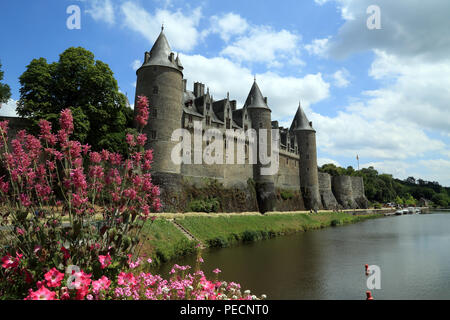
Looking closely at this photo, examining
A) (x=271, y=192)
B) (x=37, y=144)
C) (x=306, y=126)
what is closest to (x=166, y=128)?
(x=271, y=192)

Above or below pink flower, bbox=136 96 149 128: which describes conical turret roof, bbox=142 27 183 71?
above

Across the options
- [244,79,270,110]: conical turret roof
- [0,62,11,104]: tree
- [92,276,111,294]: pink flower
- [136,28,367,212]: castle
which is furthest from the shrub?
[92,276,111,294]: pink flower

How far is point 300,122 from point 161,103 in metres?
34.5

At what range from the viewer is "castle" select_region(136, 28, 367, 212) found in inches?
1106

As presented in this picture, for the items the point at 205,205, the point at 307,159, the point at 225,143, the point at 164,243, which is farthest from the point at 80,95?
the point at 307,159

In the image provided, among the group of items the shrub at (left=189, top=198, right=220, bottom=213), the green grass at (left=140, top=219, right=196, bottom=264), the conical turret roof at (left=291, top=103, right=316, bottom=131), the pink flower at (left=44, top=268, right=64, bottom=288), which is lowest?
the green grass at (left=140, top=219, right=196, bottom=264)

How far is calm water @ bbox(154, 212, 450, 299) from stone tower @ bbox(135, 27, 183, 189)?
34.7 ft

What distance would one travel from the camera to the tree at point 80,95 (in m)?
23.2

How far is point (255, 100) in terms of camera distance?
4353cm

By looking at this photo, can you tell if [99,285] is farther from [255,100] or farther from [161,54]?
[255,100]

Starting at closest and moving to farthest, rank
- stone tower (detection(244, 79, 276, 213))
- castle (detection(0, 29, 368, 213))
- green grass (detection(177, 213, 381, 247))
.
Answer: green grass (detection(177, 213, 381, 247)) < castle (detection(0, 29, 368, 213)) < stone tower (detection(244, 79, 276, 213))

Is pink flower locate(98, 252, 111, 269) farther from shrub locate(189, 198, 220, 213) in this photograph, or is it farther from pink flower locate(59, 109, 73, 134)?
shrub locate(189, 198, 220, 213)
